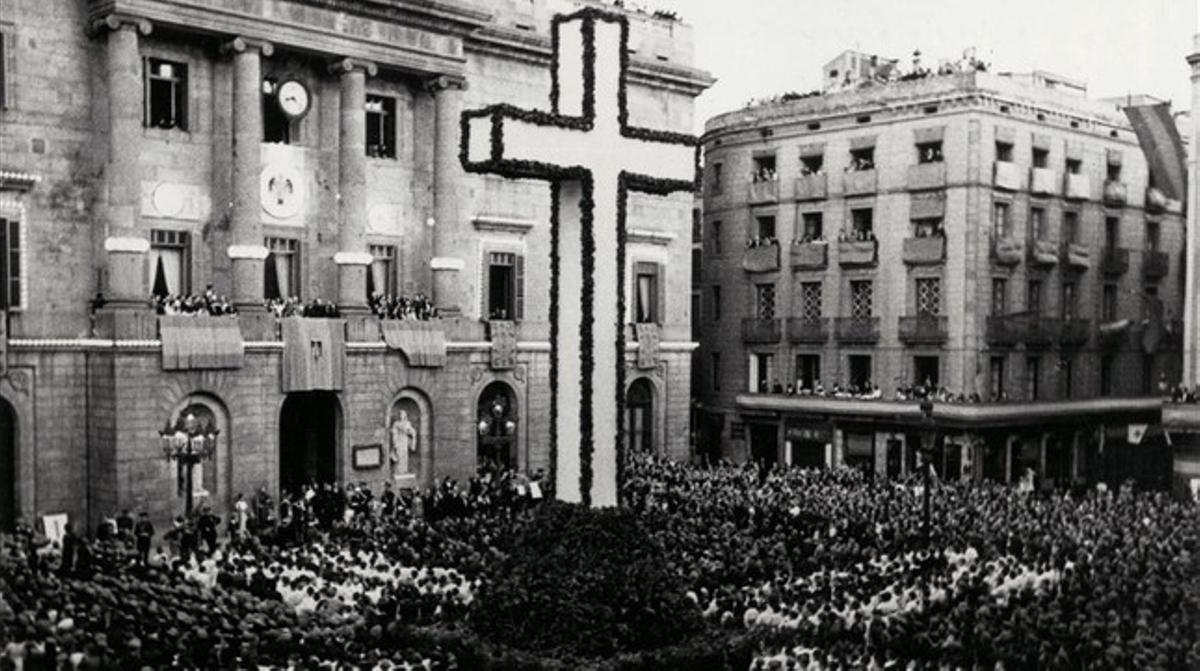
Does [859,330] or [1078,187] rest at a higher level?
[1078,187]

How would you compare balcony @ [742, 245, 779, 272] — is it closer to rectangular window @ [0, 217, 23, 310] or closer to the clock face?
the clock face

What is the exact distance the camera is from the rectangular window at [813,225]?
43594mm

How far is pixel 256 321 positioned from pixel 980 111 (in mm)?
22579

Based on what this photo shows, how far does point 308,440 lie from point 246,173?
7.02 m

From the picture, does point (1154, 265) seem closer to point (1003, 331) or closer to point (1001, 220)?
point (1001, 220)

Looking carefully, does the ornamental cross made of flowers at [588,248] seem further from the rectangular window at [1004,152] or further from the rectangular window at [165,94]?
the rectangular window at [1004,152]

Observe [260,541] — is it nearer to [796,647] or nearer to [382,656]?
[382,656]

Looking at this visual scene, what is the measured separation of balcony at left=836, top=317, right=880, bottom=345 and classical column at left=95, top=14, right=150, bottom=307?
22760 mm

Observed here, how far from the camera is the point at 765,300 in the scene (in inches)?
1778

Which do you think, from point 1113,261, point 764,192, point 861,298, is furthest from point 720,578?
point 1113,261

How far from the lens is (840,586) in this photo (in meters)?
20.3

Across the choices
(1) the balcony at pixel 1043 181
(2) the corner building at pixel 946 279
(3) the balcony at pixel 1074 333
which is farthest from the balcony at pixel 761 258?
(3) the balcony at pixel 1074 333

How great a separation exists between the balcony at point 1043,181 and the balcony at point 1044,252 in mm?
1600

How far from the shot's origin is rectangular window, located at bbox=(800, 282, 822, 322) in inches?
1718
